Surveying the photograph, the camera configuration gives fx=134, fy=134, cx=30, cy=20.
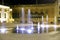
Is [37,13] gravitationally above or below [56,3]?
below

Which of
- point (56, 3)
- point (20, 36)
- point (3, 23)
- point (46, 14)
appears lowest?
point (20, 36)

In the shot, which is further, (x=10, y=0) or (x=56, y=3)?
(x=10, y=0)

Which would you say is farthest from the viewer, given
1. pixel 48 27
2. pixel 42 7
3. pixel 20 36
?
pixel 42 7

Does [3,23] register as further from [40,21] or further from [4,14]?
[40,21]

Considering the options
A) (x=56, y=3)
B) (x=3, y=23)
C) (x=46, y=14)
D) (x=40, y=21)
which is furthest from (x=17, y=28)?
(x=56, y=3)

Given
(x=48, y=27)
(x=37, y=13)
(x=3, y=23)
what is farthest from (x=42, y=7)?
(x=3, y=23)

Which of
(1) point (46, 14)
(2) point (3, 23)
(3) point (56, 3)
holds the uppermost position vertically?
(3) point (56, 3)

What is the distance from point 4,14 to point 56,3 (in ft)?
2.29

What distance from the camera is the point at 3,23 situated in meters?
1.80

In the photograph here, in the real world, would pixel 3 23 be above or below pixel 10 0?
below

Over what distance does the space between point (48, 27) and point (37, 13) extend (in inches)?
10.7

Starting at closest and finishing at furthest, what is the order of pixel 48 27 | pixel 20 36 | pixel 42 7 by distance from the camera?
1. pixel 20 36
2. pixel 48 27
3. pixel 42 7

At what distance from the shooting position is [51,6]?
71.0 inches

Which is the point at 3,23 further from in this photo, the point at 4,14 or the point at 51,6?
the point at 51,6
